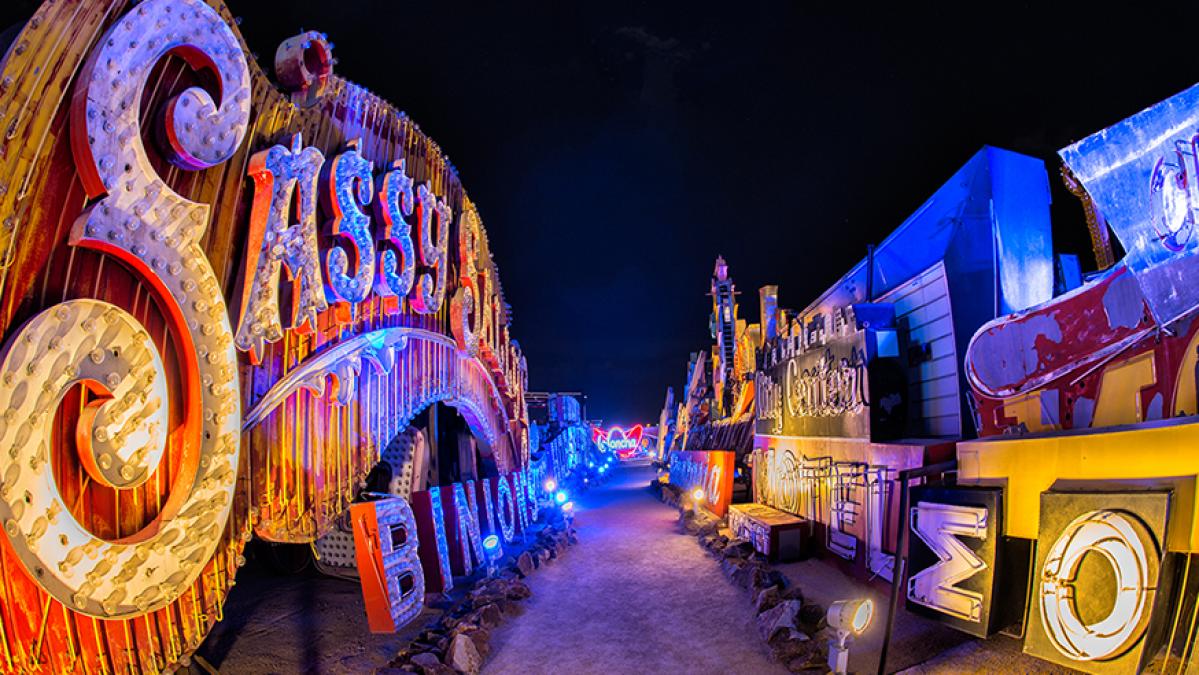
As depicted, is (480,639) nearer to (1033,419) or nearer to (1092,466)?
(1092,466)

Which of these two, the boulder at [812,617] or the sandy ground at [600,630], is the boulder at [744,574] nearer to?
the sandy ground at [600,630]

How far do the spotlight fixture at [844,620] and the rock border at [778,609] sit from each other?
71cm

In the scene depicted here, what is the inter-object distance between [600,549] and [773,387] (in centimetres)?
581

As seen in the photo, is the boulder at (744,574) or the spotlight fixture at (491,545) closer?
the boulder at (744,574)

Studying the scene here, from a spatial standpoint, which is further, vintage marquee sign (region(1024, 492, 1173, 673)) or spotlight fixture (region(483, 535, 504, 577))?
spotlight fixture (region(483, 535, 504, 577))

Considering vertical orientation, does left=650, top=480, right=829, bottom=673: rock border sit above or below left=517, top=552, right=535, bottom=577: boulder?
above

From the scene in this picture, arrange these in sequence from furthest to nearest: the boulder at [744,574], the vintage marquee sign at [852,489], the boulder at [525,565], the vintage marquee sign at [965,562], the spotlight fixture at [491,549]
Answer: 1. the spotlight fixture at [491,549]
2. the boulder at [525,565]
3. the boulder at [744,574]
4. the vintage marquee sign at [852,489]
5. the vintage marquee sign at [965,562]

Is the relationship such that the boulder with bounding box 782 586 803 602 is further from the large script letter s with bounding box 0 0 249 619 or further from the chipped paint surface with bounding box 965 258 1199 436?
the large script letter s with bounding box 0 0 249 619

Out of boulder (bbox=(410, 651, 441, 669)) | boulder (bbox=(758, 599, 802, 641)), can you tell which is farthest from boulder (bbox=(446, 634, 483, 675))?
boulder (bbox=(758, 599, 802, 641))

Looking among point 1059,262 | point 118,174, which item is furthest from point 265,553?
point 1059,262

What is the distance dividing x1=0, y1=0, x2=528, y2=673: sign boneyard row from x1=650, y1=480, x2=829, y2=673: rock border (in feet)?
17.9

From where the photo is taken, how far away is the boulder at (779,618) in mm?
7949

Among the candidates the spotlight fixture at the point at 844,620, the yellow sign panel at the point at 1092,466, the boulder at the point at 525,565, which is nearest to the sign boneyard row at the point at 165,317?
the spotlight fixture at the point at 844,620

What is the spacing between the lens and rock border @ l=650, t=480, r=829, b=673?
739 cm
